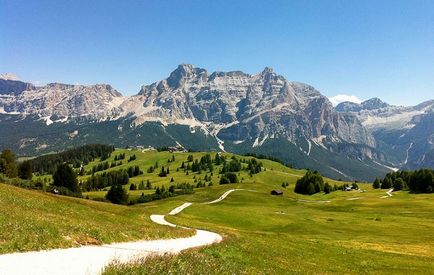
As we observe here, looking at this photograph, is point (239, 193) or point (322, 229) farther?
point (239, 193)

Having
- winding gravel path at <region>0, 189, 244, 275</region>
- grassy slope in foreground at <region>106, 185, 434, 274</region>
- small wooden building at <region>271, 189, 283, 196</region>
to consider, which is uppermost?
winding gravel path at <region>0, 189, 244, 275</region>

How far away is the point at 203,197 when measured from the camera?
15000 cm

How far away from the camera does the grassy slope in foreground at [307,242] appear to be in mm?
25431

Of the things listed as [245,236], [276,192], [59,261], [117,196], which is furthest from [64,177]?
[59,261]

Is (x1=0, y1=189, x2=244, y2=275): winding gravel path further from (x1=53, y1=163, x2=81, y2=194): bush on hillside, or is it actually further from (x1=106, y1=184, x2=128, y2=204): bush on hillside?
(x1=53, y1=163, x2=81, y2=194): bush on hillside

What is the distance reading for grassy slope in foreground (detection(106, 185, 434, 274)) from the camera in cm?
2543

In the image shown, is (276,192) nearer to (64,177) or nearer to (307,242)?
(64,177)

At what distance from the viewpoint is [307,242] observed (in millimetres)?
55125

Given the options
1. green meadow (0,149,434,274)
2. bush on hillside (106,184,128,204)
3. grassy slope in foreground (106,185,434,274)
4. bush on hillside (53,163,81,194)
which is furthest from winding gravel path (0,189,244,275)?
bush on hillside (53,163,81,194)

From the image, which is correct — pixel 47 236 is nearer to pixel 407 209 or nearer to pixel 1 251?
pixel 1 251

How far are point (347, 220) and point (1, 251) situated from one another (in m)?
87.8

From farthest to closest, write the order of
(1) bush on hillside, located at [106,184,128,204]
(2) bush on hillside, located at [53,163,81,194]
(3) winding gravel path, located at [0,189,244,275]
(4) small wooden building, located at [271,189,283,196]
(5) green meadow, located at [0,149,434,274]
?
(4) small wooden building, located at [271,189,283,196] → (1) bush on hillside, located at [106,184,128,204] → (2) bush on hillside, located at [53,163,81,194] → (5) green meadow, located at [0,149,434,274] → (3) winding gravel path, located at [0,189,244,275]

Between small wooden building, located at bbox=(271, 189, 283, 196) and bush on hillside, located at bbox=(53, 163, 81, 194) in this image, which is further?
small wooden building, located at bbox=(271, 189, 283, 196)

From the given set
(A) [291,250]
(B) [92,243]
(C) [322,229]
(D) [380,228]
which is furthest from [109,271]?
(D) [380,228]
